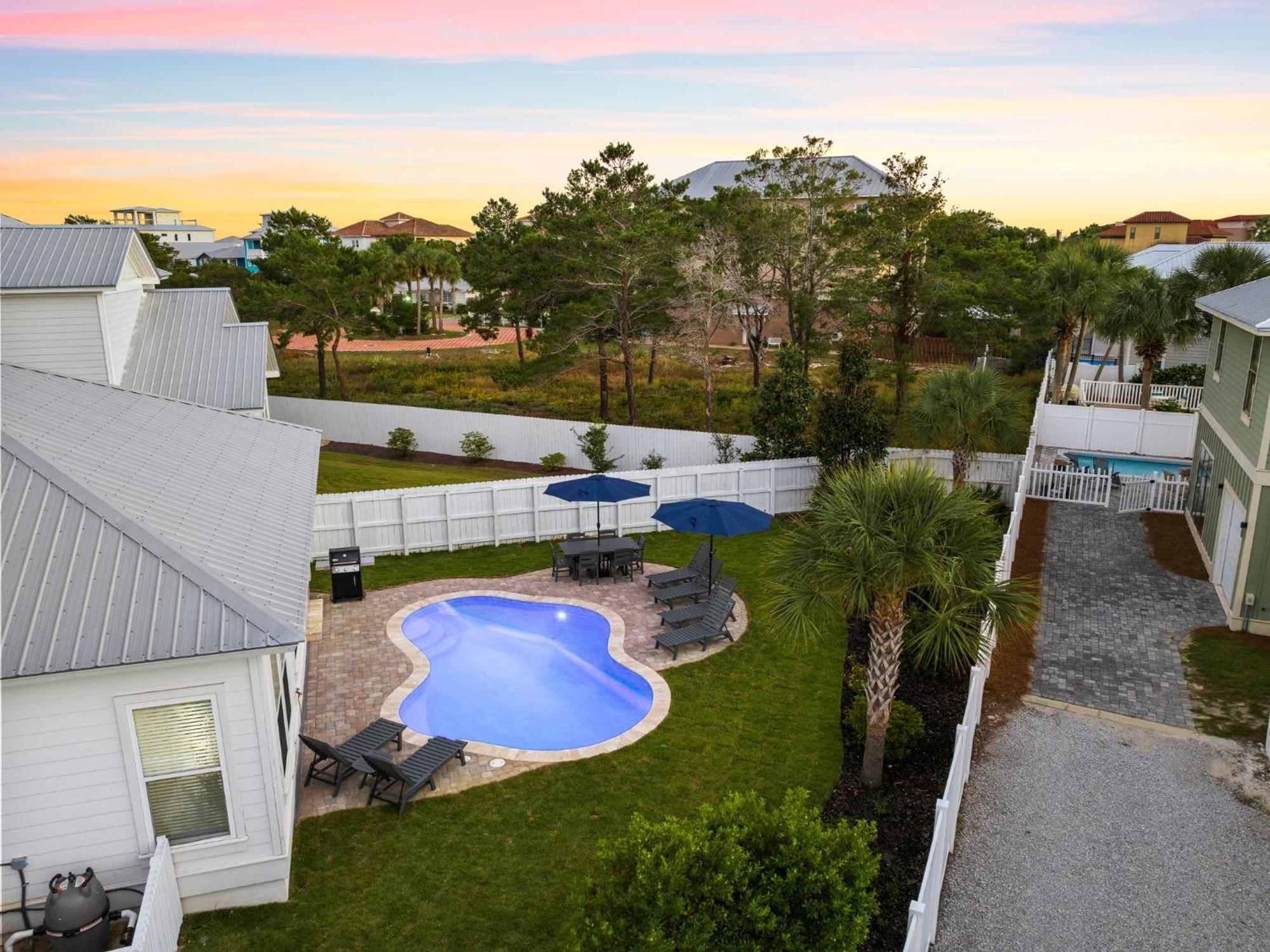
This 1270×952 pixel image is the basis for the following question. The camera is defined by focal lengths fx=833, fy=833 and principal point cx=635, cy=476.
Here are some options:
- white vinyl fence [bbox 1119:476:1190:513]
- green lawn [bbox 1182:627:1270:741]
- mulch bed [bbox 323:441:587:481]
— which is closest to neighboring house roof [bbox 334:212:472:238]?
mulch bed [bbox 323:441:587:481]

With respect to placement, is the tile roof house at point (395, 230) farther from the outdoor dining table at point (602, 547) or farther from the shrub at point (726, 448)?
the outdoor dining table at point (602, 547)

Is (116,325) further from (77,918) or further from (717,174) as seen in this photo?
(717,174)

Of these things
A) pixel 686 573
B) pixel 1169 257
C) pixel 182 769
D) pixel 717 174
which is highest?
pixel 717 174

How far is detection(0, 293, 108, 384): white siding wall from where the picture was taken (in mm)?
16281

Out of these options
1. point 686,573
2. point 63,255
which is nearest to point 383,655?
point 686,573

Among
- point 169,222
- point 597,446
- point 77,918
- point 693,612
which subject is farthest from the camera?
point 169,222

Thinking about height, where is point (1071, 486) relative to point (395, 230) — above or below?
below

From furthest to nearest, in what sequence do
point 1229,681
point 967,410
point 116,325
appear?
point 967,410 < point 116,325 < point 1229,681

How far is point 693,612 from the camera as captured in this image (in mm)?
16031

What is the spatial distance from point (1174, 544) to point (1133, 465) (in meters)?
10.3

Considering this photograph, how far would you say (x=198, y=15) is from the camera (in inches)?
459

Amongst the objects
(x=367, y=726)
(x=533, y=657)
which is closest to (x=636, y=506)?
(x=533, y=657)

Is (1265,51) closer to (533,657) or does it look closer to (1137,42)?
(1137,42)

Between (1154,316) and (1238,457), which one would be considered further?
(1154,316)
